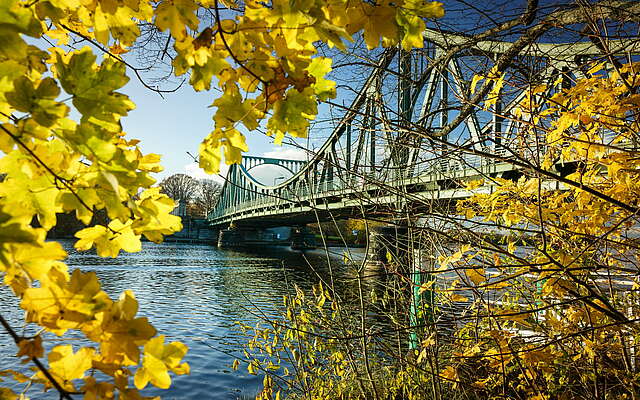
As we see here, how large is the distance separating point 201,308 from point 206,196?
121 feet

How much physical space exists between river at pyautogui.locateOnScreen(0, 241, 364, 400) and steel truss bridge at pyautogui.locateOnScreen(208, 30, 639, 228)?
2.15 ft

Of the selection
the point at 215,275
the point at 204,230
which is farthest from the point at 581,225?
the point at 204,230

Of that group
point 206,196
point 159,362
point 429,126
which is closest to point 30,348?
point 159,362

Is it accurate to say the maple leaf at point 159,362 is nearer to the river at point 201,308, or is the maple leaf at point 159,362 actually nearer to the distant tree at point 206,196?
the river at point 201,308

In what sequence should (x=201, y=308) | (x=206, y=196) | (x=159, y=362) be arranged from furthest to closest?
(x=206, y=196), (x=201, y=308), (x=159, y=362)

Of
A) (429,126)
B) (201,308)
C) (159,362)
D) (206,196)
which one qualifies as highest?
(206,196)

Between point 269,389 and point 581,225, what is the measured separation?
2.48m

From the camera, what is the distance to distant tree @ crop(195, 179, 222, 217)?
44.4 metres

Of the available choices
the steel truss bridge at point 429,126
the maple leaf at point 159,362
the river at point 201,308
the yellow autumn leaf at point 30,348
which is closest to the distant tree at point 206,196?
the river at point 201,308

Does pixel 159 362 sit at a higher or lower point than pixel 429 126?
lower

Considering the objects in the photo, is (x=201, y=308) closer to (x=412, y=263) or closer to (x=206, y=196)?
(x=412, y=263)

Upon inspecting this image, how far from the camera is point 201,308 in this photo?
435 inches

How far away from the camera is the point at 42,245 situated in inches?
19.5

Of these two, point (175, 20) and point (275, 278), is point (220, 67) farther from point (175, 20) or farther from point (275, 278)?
point (275, 278)
